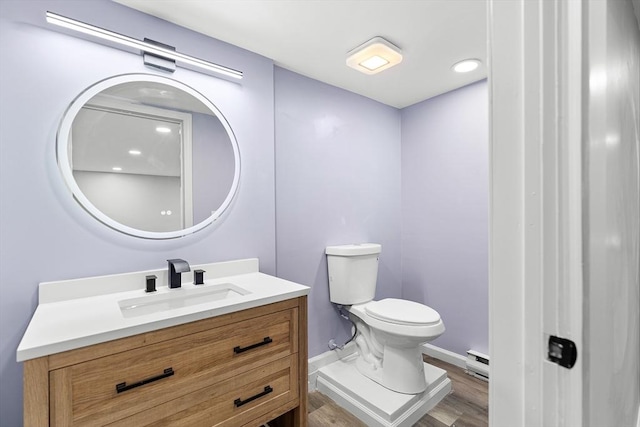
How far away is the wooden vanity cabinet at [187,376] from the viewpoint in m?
0.85

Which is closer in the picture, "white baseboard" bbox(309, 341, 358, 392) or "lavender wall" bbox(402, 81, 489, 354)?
"white baseboard" bbox(309, 341, 358, 392)

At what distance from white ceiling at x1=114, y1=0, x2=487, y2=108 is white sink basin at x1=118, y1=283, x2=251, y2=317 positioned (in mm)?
1282

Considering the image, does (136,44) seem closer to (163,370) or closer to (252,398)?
(163,370)

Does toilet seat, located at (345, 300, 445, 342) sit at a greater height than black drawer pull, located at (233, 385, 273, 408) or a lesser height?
greater

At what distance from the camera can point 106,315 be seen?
3.47 ft

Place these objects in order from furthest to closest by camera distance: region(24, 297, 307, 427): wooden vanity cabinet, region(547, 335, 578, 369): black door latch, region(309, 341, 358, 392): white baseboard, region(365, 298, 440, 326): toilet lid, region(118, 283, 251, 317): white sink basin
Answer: region(309, 341, 358, 392): white baseboard → region(365, 298, 440, 326): toilet lid → region(118, 283, 251, 317): white sink basin → region(24, 297, 307, 427): wooden vanity cabinet → region(547, 335, 578, 369): black door latch

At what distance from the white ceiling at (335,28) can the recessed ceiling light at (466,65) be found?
0.14 ft

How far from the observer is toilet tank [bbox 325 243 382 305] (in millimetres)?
2113

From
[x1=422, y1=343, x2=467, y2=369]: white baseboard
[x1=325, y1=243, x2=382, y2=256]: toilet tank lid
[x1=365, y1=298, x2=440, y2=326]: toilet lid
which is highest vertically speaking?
[x1=325, y1=243, x2=382, y2=256]: toilet tank lid

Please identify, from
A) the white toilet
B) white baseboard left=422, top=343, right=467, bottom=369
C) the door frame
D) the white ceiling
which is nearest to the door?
the door frame

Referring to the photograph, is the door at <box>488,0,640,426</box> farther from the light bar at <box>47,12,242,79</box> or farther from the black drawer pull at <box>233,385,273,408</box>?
the light bar at <box>47,12,242,79</box>

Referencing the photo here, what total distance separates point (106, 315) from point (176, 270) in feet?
1.12

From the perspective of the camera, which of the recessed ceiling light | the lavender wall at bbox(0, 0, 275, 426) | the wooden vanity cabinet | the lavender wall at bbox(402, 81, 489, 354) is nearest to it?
the wooden vanity cabinet

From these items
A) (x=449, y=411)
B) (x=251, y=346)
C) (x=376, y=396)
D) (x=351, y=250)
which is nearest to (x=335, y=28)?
(x=351, y=250)
